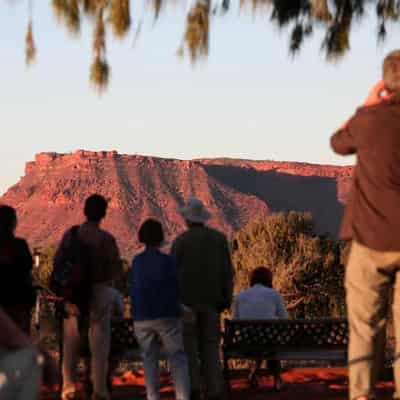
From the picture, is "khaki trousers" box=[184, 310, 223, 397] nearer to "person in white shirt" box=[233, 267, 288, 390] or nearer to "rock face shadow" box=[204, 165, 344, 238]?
"person in white shirt" box=[233, 267, 288, 390]

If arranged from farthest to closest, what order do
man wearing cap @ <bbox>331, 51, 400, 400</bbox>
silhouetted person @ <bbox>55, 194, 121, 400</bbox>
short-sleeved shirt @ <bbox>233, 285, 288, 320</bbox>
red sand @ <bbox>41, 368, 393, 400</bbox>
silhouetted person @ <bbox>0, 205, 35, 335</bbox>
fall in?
1. short-sleeved shirt @ <bbox>233, 285, 288, 320</bbox>
2. red sand @ <bbox>41, 368, 393, 400</bbox>
3. silhouetted person @ <bbox>55, 194, 121, 400</bbox>
4. silhouetted person @ <bbox>0, 205, 35, 335</bbox>
5. man wearing cap @ <bbox>331, 51, 400, 400</bbox>

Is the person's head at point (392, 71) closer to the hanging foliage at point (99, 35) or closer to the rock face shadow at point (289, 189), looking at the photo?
the hanging foliage at point (99, 35)

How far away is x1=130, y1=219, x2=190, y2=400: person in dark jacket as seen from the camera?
29.3ft

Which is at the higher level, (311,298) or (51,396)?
(51,396)

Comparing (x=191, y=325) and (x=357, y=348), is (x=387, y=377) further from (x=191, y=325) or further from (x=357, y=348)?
(x=357, y=348)

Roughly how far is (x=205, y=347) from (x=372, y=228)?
146 inches

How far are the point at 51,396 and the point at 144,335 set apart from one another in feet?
4.38

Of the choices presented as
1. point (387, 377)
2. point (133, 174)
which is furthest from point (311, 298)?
point (133, 174)

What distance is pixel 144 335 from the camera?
9.08 metres

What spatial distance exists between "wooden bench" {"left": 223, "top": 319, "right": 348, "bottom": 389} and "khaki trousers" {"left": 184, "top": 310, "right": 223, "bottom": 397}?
88 centimetres

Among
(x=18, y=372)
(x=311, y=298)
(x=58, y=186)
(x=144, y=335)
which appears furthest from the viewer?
(x=58, y=186)

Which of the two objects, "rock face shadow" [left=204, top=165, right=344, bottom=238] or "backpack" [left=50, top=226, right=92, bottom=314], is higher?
"backpack" [left=50, top=226, right=92, bottom=314]

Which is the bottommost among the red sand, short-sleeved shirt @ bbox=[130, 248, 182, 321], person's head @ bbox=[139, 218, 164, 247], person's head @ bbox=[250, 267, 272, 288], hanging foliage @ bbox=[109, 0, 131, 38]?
the red sand

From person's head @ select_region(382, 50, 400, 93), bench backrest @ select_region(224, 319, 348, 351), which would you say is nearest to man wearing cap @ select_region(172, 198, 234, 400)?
bench backrest @ select_region(224, 319, 348, 351)
